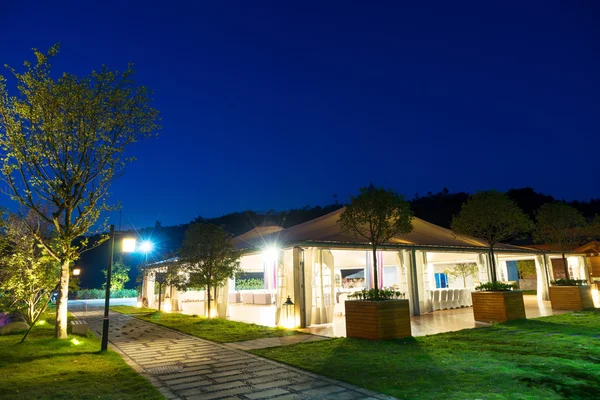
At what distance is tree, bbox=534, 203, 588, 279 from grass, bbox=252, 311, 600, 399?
6523 millimetres

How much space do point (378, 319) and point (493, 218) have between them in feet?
17.8

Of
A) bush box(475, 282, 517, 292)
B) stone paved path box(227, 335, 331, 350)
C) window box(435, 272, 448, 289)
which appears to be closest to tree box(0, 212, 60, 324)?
stone paved path box(227, 335, 331, 350)

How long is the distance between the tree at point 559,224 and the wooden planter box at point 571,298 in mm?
1333

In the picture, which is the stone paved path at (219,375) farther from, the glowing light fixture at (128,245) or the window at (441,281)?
the window at (441,281)

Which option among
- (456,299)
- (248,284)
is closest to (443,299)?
(456,299)

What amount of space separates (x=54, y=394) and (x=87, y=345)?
367cm

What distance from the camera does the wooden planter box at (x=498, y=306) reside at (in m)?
9.88

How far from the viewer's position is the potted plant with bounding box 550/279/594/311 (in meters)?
12.4

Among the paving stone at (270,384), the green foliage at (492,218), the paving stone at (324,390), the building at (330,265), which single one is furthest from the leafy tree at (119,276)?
the paving stone at (324,390)

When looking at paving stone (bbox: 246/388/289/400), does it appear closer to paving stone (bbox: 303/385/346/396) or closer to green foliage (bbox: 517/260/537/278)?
paving stone (bbox: 303/385/346/396)

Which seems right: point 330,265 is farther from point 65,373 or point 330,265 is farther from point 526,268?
point 526,268

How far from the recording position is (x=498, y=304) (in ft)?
32.7

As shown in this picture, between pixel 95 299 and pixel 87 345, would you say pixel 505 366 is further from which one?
pixel 95 299

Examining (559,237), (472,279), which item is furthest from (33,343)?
(472,279)
